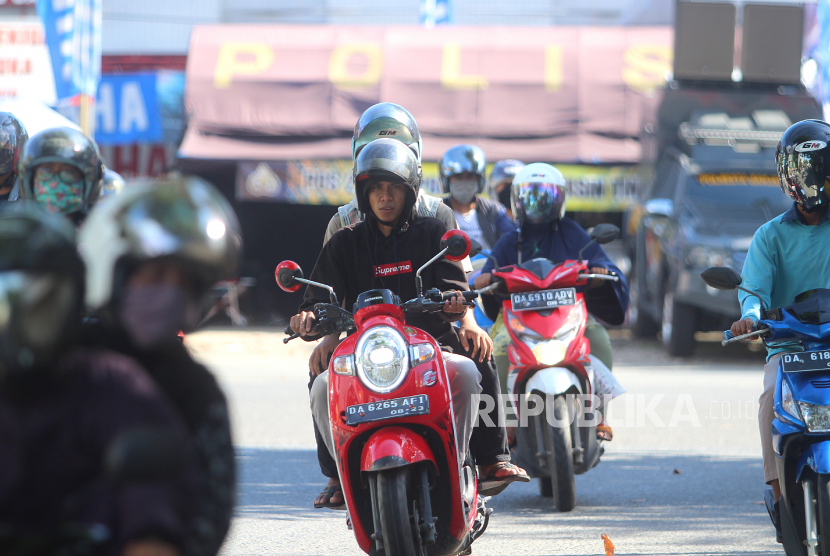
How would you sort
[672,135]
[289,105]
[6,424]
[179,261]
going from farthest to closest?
1. [289,105]
2. [672,135]
3. [179,261]
4. [6,424]

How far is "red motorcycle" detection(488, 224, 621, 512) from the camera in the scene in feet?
20.1

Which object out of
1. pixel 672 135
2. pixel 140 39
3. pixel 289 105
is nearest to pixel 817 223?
pixel 672 135

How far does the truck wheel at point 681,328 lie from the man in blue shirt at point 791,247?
8.72 m

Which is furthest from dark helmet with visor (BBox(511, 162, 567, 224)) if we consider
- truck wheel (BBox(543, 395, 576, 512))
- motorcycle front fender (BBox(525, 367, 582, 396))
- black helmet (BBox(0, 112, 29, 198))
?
black helmet (BBox(0, 112, 29, 198))

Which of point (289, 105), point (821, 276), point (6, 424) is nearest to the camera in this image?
point (6, 424)

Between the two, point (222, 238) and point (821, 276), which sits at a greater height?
point (222, 238)

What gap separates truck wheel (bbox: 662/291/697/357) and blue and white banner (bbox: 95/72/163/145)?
32.6 ft

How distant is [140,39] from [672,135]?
13.9 m

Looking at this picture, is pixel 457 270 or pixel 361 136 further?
pixel 361 136

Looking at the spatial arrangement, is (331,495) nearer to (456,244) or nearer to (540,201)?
(456,244)

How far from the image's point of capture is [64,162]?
169 inches

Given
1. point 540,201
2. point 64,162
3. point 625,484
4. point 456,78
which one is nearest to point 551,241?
point 540,201

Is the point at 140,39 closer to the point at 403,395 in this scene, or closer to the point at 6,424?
the point at 403,395

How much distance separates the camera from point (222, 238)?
8.04 ft
